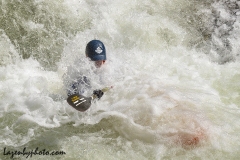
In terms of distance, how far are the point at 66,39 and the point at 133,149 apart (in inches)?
134

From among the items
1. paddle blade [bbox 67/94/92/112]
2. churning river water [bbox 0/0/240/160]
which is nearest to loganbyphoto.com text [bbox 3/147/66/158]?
churning river water [bbox 0/0/240/160]

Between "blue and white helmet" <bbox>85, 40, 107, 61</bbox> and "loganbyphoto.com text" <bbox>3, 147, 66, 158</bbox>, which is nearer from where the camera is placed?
"loganbyphoto.com text" <bbox>3, 147, 66, 158</bbox>

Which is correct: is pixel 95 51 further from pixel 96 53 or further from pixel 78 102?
pixel 78 102

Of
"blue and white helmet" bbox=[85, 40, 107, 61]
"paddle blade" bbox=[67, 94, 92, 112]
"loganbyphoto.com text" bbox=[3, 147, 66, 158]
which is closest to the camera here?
"loganbyphoto.com text" bbox=[3, 147, 66, 158]

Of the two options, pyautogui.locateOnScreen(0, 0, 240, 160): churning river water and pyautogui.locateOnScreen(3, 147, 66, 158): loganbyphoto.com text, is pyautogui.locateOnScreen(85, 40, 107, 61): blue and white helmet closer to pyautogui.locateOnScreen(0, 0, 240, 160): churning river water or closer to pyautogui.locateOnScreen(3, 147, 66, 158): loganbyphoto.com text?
pyautogui.locateOnScreen(0, 0, 240, 160): churning river water

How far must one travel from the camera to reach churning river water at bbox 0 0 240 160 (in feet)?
14.1

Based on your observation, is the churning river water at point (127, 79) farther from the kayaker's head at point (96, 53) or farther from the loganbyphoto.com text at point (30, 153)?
the kayaker's head at point (96, 53)

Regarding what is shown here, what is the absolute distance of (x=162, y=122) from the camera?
4.50 meters

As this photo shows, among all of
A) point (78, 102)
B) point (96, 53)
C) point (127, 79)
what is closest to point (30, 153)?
point (78, 102)

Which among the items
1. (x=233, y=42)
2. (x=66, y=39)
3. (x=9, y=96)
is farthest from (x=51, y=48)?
(x=233, y=42)

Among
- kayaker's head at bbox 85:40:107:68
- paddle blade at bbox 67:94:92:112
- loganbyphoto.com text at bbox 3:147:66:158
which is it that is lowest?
loganbyphoto.com text at bbox 3:147:66:158

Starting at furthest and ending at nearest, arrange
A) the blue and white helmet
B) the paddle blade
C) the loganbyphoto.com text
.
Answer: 1. the blue and white helmet
2. the paddle blade
3. the loganbyphoto.com text

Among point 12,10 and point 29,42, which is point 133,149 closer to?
point 29,42

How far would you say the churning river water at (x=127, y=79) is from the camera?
14.1ft
